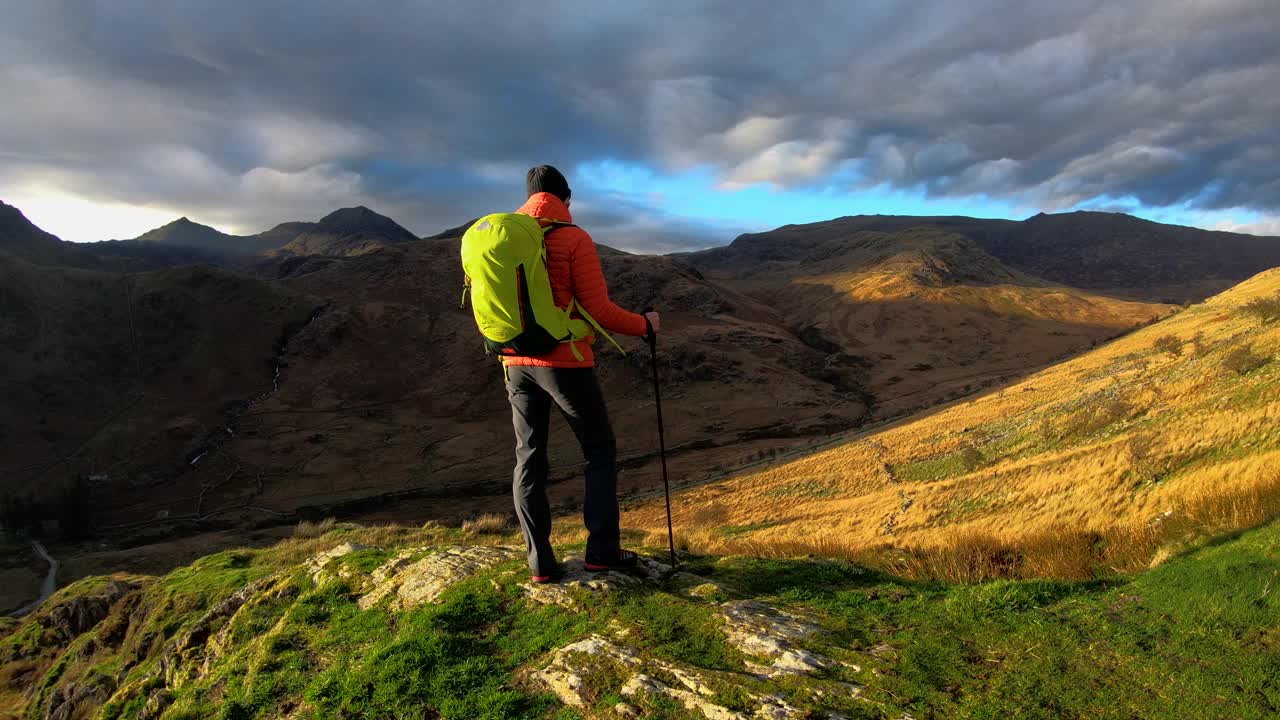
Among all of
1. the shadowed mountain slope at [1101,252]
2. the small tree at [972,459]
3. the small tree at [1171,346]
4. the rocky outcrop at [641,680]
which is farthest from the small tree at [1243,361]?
the shadowed mountain slope at [1101,252]

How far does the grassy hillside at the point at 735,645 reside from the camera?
10.0ft

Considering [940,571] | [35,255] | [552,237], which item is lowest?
[940,571]

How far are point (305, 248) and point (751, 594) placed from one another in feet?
522

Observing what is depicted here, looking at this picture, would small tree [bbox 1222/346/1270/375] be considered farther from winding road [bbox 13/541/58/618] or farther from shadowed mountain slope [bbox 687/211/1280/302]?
shadowed mountain slope [bbox 687/211/1280/302]

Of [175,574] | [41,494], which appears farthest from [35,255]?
[175,574]

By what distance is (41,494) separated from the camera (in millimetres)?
34594

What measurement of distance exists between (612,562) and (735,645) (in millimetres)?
1383

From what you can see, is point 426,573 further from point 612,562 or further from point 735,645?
point 735,645

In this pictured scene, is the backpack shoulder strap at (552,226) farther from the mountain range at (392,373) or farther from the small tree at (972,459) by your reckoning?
the mountain range at (392,373)

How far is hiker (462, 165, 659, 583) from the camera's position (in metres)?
4.52

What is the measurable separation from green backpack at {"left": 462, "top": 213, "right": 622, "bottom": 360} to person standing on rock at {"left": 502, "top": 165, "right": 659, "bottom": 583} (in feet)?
0.43

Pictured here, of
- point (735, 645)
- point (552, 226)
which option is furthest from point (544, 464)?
point (735, 645)

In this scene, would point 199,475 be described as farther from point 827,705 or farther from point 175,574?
point 827,705

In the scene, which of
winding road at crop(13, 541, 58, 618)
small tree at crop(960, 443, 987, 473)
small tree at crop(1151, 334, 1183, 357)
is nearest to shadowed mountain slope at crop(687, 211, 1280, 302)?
small tree at crop(1151, 334, 1183, 357)
